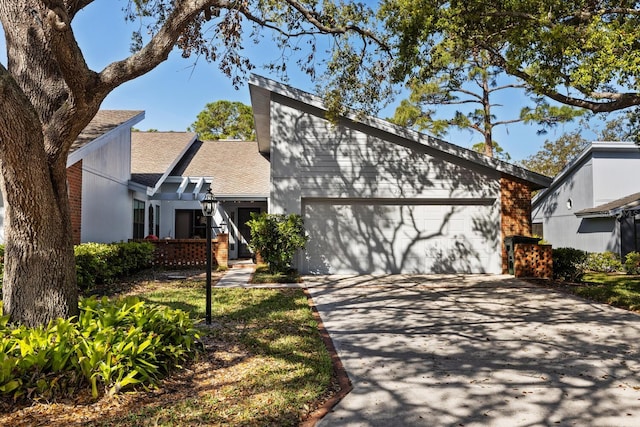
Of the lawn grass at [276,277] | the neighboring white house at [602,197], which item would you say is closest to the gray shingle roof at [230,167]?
the lawn grass at [276,277]

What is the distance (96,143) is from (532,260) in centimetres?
1244

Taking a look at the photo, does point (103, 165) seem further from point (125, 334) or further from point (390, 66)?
point (125, 334)

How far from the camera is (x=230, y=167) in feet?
62.0

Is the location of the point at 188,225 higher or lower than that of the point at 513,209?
lower

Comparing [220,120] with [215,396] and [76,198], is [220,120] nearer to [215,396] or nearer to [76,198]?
[76,198]

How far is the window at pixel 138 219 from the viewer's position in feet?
51.6

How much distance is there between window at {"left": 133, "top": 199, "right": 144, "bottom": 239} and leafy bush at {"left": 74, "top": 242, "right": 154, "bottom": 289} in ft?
9.04

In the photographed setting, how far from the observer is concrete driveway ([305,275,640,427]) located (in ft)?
11.9

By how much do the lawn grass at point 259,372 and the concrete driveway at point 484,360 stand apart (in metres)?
0.34

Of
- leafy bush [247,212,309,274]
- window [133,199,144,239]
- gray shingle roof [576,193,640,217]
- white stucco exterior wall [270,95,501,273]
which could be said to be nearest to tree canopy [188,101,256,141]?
window [133,199,144,239]

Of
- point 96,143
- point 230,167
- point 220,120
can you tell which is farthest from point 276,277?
point 220,120

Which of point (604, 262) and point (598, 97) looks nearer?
point (598, 97)

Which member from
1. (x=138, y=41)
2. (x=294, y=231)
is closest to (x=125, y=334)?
(x=138, y=41)

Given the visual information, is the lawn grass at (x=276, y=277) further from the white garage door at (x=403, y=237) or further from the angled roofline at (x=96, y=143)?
the angled roofline at (x=96, y=143)
